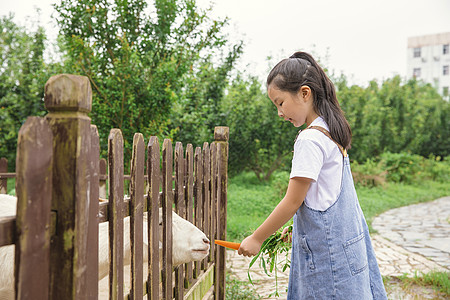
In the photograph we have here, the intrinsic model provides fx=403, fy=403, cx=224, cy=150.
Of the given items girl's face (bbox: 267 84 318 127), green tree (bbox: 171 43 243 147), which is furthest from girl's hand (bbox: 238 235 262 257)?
green tree (bbox: 171 43 243 147)

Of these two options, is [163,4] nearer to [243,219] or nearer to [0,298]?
[243,219]

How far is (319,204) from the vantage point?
186cm

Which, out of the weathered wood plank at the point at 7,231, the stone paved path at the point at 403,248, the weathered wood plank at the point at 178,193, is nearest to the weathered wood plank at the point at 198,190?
the weathered wood plank at the point at 178,193

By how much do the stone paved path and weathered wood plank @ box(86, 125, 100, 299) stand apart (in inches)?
120

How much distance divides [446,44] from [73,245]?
51.3 m

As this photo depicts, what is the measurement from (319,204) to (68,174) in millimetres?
1160

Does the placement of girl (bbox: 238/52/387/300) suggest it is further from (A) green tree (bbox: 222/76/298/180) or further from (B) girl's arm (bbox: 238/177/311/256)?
(A) green tree (bbox: 222/76/298/180)

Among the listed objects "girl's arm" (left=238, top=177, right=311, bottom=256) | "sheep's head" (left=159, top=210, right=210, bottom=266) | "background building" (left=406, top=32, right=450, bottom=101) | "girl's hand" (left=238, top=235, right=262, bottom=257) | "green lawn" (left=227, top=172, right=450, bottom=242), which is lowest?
"green lawn" (left=227, top=172, right=450, bottom=242)

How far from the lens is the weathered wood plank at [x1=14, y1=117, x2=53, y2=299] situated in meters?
1.00

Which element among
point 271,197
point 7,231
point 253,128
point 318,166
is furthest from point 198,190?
point 253,128

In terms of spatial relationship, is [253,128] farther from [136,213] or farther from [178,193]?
[136,213]

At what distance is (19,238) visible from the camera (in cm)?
102

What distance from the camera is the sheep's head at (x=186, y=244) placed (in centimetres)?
231

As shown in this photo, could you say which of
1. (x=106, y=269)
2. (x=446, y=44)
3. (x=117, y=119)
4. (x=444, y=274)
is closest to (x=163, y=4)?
(x=117, y=119)
